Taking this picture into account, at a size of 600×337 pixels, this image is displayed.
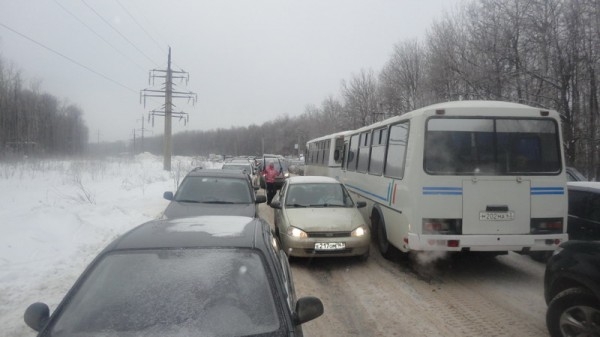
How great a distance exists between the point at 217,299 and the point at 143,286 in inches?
20.4

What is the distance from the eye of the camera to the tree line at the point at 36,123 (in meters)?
30.2

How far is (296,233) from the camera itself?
7.62 m

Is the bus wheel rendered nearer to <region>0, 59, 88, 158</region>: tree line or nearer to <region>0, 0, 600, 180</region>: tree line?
<region>0, 0, 600, 180</region>: tree line

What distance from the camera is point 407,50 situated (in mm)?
46438

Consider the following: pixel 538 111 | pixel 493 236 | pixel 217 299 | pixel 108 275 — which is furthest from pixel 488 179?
pixel 108 275

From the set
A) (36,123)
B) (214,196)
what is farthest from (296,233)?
(36,123)

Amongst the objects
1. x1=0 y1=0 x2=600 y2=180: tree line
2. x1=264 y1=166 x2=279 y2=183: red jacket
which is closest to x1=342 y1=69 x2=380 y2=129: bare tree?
x1=0 y1=0 x2=600 y2=180: tree line

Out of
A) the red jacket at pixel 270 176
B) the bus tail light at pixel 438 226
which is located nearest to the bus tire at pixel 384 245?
the bus tail light at pixel 438 226

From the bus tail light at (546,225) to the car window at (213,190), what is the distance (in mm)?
Result: 5265

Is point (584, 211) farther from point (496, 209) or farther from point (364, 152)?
point (364, 152)

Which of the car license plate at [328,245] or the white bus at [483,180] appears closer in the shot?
the white bus at [483,180]

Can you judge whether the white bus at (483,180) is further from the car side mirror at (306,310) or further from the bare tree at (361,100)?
the bare tree at (361,100)

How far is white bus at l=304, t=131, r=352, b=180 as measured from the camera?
17.0m

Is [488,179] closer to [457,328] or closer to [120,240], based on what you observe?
[457,328]
